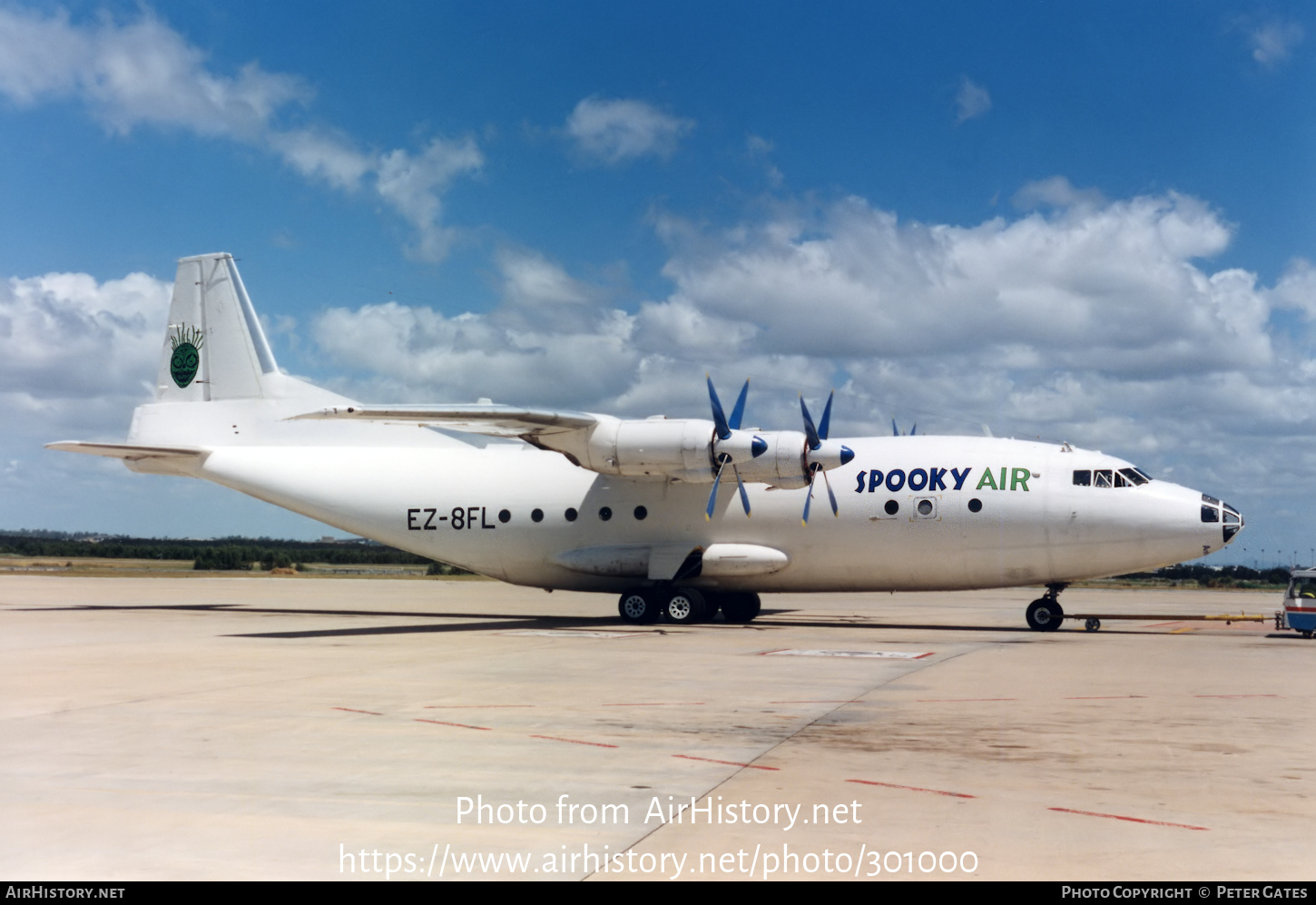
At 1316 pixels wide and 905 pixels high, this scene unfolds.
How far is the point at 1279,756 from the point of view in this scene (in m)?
9.69

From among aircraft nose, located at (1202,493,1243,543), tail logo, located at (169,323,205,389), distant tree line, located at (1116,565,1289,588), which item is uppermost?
tail logo, located at (169,323,205,389)

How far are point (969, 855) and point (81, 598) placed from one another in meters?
38.7

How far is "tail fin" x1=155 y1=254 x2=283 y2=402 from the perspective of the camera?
32594mm

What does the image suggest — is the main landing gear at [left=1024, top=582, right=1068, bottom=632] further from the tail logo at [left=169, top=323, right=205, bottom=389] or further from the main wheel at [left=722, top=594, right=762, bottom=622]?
the tail logo at [left=169, top=323, right=205, bottom=389]

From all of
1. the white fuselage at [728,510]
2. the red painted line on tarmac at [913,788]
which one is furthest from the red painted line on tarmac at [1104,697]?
the white fuselage at [728,510]

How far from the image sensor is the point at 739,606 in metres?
30.1

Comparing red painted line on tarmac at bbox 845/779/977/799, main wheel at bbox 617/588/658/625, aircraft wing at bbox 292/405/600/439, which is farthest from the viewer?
main wheel at bbox 617/588/658/625

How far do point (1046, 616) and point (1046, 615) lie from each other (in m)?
0.06

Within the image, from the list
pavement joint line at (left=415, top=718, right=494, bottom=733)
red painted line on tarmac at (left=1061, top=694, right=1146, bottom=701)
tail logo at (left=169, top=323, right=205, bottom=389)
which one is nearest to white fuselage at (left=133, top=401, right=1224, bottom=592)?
tail logo at (left=169, top=323, right=205, bottom=389)

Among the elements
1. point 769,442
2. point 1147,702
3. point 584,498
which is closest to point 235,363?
point 584,498

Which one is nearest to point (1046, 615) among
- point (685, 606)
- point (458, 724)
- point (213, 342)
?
point (685, 606)

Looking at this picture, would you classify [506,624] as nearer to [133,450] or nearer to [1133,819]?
[133,450]

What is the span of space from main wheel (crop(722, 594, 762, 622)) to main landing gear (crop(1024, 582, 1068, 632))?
7.34 meters
